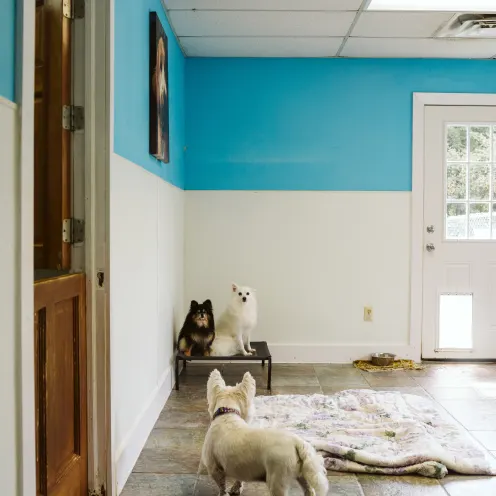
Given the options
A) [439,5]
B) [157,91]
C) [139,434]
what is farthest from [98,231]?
[439,5]

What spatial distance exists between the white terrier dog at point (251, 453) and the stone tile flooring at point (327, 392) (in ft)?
1.02

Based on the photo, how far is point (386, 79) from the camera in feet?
14.8

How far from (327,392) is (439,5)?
252 cm

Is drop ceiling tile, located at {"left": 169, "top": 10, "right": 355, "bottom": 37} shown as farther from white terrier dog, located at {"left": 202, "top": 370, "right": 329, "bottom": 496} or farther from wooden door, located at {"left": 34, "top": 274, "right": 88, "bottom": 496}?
white terrier dog, located at {"left": 202, "top": 370, "right": 329, "bottom": 496}

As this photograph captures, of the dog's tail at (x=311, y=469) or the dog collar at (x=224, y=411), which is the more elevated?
the dog collar at (x=224, y=411)

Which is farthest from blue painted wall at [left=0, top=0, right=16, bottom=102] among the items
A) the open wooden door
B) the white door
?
the white door

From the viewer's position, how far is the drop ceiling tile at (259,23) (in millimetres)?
3594

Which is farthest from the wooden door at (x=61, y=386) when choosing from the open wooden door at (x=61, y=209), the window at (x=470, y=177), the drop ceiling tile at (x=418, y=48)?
the window at (x=470, y=177)

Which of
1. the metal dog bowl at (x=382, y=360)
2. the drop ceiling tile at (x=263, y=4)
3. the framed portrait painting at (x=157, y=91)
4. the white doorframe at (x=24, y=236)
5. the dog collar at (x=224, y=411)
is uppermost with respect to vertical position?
the drop ceiling tile at (x=263, y=4)

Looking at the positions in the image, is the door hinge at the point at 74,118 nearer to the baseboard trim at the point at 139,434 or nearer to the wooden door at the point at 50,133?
the wooden door at the point at 50,133

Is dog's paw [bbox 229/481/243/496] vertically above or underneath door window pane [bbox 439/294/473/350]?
underneath

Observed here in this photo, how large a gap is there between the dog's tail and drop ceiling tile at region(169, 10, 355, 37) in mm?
2698

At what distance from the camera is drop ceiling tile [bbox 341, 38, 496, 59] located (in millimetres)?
4094

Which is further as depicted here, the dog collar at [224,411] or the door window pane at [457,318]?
the door window pane at [457,318]
